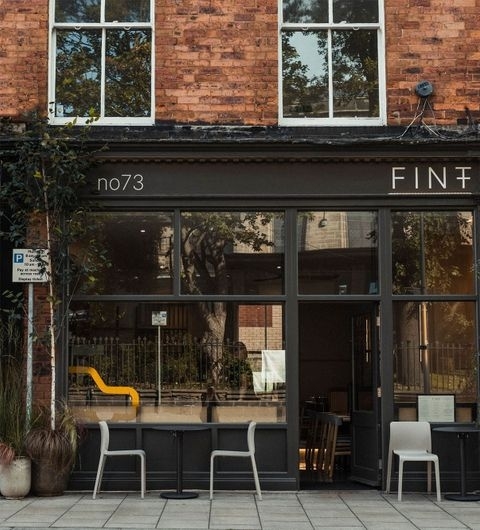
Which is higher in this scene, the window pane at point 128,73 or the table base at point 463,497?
the window pane at point 128,73

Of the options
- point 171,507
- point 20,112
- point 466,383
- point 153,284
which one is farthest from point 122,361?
point 466,383

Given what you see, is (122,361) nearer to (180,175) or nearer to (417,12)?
(180,175)

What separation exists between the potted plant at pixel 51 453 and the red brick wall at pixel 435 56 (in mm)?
5410

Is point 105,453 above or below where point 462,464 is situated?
above

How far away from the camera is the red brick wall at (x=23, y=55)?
33.9 ft

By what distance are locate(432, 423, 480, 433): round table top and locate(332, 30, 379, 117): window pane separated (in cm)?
393

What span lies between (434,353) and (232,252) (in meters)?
2.76

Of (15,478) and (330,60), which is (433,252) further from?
(15,478)

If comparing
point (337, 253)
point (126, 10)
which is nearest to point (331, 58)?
point (337, 253)

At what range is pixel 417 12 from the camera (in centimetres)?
1049

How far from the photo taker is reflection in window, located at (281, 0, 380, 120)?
10617 millimetres

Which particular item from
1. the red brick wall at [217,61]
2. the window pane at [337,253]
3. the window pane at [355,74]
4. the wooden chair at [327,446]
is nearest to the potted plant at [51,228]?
the red brick wall at [217,61]

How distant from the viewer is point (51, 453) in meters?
9.41

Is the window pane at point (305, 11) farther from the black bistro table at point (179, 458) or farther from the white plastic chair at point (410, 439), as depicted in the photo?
the black bistro table at point (179, 458)
